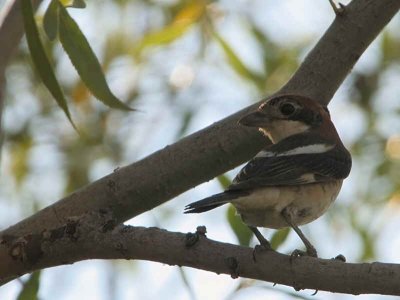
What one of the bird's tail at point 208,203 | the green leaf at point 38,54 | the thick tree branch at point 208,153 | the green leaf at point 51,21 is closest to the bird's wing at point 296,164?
the bird's tail at point 208,203

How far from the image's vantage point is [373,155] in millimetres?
7043

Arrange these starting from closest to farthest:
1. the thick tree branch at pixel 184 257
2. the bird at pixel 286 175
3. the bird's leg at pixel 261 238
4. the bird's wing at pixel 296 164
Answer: the thick tree branch at pixel 184 257 → the bird's leg at pixel 261 238 → the bird at pixel 286 175 → the bird's wing at pixel 296 164

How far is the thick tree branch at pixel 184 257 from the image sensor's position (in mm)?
3109

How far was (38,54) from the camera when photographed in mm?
3676

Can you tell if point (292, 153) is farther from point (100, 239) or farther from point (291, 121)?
point (100, 239)

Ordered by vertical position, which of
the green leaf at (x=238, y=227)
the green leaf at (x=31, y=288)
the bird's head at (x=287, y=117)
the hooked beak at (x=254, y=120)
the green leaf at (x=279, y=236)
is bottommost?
the green leaf at (x=279, y=236)

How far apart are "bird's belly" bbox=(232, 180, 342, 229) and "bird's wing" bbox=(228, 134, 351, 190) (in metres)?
0.04

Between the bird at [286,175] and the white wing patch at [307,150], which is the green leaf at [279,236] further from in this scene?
the white wing patch at [307,150]

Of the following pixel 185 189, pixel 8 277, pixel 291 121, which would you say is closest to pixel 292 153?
pixel 291 121

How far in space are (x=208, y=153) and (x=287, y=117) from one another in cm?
145

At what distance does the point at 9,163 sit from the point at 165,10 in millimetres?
1748

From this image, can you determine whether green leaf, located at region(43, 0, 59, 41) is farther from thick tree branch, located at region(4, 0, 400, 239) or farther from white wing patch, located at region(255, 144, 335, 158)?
white wing patch, located at region(255, 144, 335, 158)

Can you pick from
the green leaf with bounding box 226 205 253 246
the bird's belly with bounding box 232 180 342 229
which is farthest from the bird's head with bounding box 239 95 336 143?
the green leaf with bounding box 226 205 253 246

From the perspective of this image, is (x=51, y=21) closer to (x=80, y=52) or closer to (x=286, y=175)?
(x=80, y=52)
